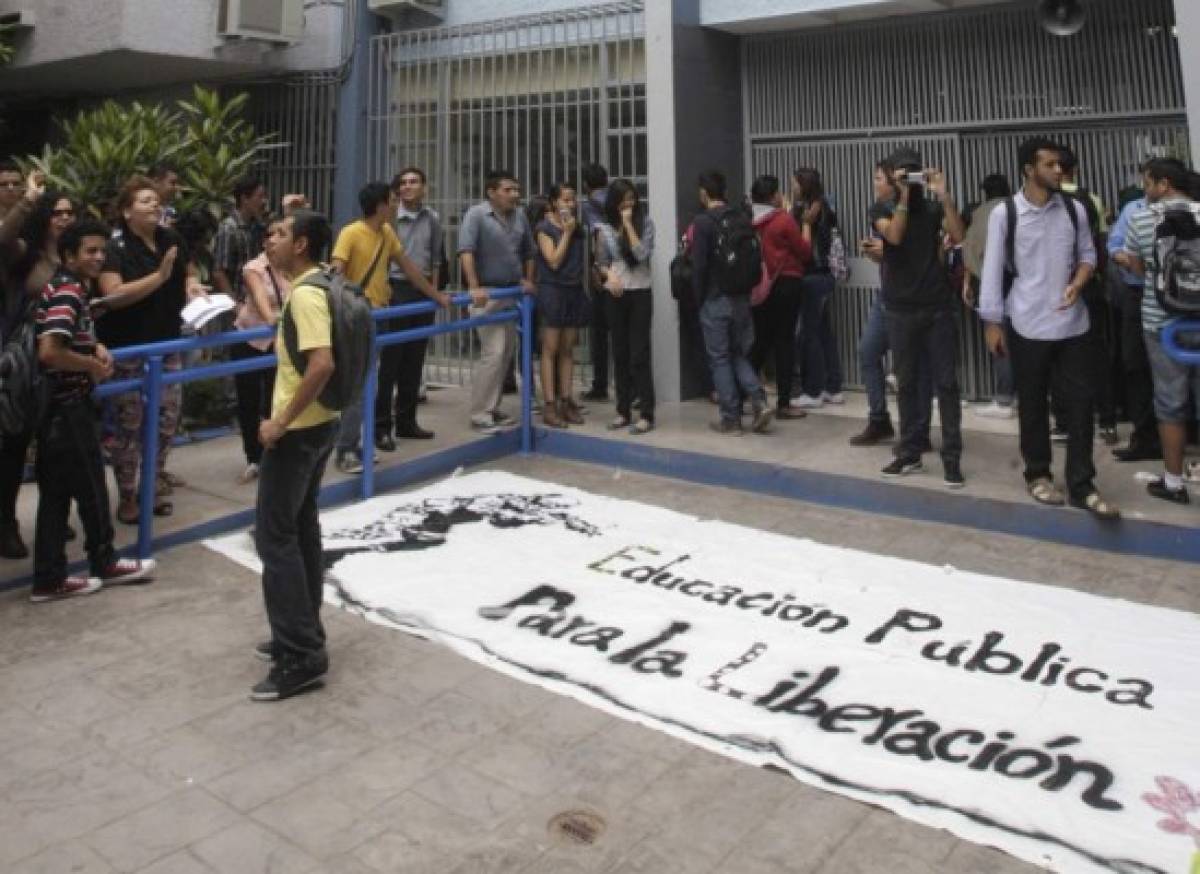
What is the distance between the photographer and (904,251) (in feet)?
19.1

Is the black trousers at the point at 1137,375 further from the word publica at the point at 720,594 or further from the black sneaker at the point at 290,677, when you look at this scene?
the black sneaker at the point at 290,677

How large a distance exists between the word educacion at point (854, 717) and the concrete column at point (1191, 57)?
431 cm

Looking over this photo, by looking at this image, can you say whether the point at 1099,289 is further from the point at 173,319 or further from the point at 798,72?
the point at 173,319

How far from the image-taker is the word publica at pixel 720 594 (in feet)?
14.1

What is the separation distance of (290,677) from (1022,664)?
8.80ft

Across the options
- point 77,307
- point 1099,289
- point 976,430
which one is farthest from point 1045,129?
point 77,307

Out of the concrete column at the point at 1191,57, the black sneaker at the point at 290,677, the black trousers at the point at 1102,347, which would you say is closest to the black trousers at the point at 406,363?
the black sneaker at the point at 290,677

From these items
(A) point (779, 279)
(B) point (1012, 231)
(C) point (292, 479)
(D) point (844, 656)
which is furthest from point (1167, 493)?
(C) point (292, 479)

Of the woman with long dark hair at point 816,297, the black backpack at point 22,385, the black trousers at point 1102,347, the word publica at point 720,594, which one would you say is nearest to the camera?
the black backpack at point 22,385

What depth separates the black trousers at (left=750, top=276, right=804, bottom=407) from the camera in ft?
23.9

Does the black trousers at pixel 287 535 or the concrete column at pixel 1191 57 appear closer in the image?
the black trousers at pixel 287 535

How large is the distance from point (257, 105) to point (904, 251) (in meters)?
7.19

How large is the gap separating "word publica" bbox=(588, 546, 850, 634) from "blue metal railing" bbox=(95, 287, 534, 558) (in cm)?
153

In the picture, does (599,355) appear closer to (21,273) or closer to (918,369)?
(918,369)
